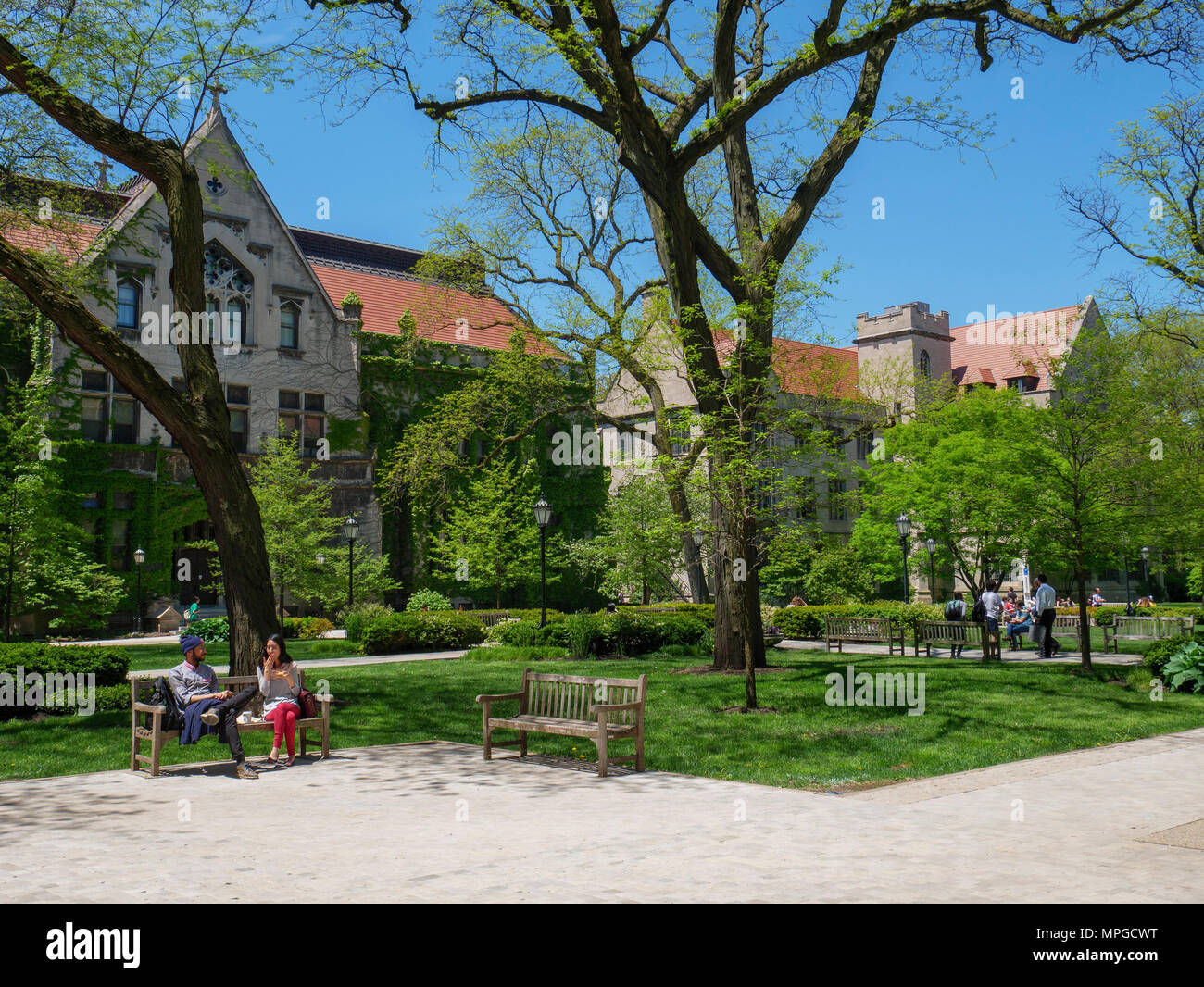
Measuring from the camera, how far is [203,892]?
6102 mm

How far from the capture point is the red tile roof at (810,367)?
70.6 ft

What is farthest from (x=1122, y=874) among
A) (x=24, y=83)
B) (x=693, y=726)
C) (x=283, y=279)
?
(x=283, y=279)

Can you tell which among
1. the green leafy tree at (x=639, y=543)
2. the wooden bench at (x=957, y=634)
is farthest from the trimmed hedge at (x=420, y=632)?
the wooden bench at (x=957, y=634)

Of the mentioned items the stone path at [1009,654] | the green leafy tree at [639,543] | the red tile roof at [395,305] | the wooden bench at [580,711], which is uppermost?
the red tile roof at [395,305]

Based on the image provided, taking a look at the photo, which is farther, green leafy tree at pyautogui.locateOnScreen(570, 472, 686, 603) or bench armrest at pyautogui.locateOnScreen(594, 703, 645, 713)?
green leafy tree at pyautogui.locateOnScreen(570, 472, 686, 603)

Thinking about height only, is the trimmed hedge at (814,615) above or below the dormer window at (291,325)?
below

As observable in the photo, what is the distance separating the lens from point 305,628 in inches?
1369

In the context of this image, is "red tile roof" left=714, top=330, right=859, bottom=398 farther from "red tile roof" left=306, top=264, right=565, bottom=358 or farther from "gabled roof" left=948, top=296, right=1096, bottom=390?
"red tile roof" left=306, top=264, right=565, bottom=358

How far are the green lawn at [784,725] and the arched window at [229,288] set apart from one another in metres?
25.0

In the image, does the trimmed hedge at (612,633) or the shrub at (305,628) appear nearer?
the trimmed hedge at (612,633)

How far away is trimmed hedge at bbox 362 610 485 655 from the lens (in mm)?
28156

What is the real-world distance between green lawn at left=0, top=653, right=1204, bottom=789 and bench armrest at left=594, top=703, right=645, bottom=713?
2.55 ft

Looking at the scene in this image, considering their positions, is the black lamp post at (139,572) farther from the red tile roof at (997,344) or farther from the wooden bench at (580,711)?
the red tile roof at (997,344)

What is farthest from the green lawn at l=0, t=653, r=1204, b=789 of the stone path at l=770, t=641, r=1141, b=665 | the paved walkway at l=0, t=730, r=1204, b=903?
the stone path at l=770, t=641, r=1141, b=665
